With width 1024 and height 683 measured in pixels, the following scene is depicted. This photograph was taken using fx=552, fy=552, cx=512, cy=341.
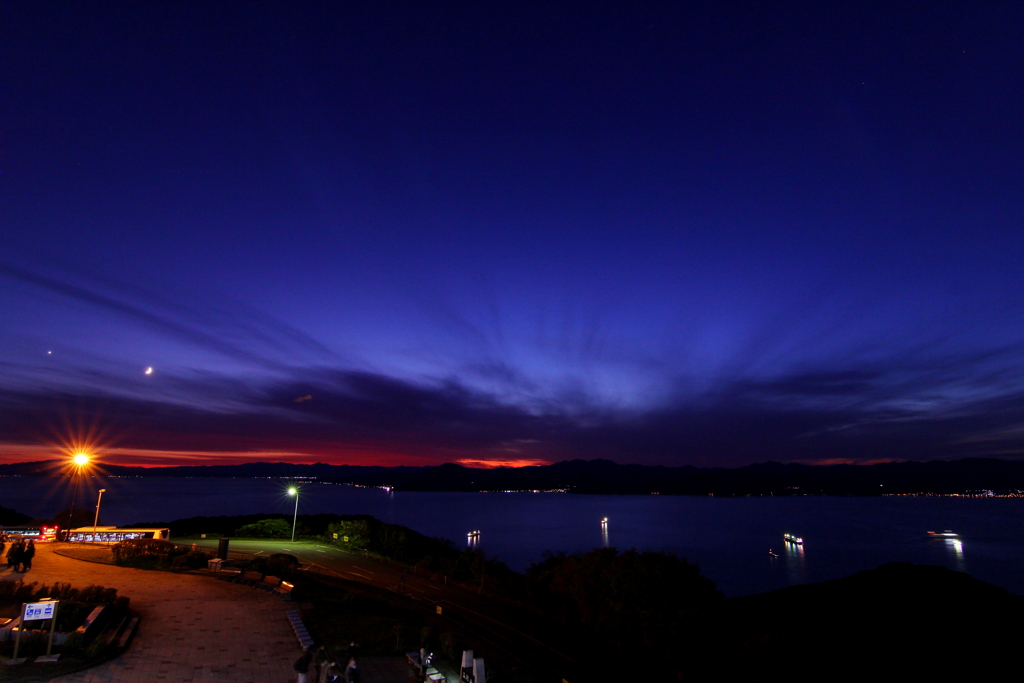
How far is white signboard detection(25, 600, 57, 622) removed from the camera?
32.8 feet

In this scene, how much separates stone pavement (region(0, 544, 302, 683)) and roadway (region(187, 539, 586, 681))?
6037 millimetres

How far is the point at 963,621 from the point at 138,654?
42.3 m

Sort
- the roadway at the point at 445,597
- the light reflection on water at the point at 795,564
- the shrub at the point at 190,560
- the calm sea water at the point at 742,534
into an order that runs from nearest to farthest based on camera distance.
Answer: the roadway at the point at 445,597
the shrub at the point at 190,560
the light reflection on water at the point at 795,564
the calm sea water at the point at 742,534

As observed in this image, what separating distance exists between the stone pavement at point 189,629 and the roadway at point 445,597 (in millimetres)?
6037

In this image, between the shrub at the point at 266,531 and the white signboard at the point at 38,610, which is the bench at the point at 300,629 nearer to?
the white signboard at the point at 38,610

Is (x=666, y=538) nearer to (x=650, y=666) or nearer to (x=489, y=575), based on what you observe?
(x=489, y=575)

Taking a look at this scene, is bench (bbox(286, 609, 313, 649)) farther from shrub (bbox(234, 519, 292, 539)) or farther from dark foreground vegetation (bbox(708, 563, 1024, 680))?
shrub (bbox(234, 519, 292, 539))

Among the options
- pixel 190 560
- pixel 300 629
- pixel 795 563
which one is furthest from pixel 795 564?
pixel 300 629

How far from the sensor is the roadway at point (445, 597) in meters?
15.9

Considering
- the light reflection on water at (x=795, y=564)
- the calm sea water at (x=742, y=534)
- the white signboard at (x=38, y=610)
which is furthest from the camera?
the calm sea water at (x=742, y=534)

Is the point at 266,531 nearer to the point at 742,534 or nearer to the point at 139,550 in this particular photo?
the point at 139,550

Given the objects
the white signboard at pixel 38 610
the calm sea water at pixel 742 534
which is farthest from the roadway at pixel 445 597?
the calm sea water at pixel 742 534

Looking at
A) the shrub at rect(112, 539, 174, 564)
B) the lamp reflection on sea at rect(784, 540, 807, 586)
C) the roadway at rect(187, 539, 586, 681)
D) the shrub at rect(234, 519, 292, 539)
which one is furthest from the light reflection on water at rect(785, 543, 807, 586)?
the shrub at rect(112, 539, 174, 564)

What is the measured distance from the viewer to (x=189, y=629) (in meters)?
12.9
